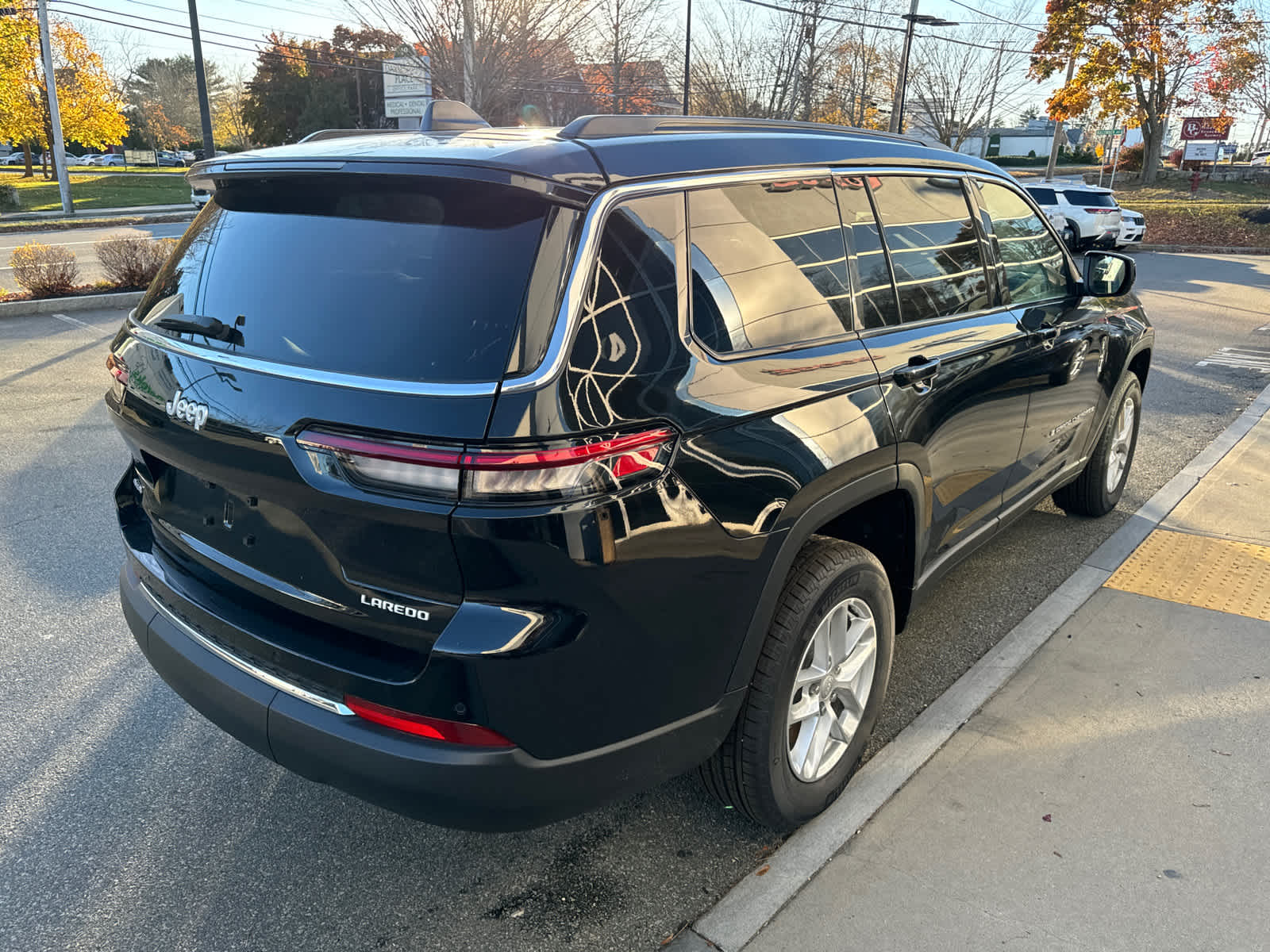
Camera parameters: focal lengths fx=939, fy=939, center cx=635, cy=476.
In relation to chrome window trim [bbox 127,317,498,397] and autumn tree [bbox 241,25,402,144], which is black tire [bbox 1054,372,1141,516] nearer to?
chrome window trim [bbox 127,317,498,397]

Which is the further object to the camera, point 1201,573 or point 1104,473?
point 1104,473

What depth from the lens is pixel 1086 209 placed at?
1964cm

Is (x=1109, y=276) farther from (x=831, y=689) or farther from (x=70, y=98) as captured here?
(x=70, y=98)

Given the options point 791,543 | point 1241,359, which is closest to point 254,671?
point 791,543

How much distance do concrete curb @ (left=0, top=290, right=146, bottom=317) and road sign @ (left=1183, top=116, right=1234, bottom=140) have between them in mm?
38193

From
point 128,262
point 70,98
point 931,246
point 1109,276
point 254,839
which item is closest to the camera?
point 254,839

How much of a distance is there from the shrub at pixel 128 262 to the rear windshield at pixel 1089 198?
17349 millimetres

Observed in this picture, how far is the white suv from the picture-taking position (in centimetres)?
1955

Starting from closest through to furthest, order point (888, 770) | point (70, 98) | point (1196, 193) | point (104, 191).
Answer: point (888, 770) → point (1196, 193) → point (104, 191) → point (70, 98)

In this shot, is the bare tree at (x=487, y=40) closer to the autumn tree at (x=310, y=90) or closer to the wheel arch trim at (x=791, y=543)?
the wheel arch trim at (x=791, y=543)

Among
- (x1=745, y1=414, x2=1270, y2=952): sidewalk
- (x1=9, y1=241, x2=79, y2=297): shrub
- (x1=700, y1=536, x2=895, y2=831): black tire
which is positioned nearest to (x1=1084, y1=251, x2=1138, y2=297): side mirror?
(x1=745, y1=414, x2=1270, y2=952): sidewalk

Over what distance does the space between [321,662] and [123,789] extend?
130cm

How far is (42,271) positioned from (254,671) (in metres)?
11.4

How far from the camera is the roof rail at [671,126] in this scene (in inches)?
90.3
